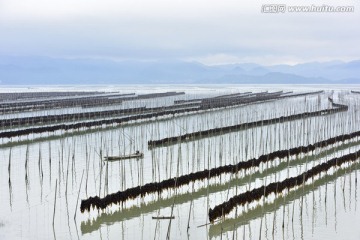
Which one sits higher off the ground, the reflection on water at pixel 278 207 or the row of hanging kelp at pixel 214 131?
the row of hanging kelp at pixel 214 131

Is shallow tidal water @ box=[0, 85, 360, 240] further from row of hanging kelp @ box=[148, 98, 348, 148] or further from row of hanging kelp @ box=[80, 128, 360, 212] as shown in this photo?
row of hanging kelp @ box=[148, 98, 348, 148]

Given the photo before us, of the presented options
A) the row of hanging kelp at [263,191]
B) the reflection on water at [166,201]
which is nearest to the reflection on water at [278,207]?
the row of hanging kelp at [263,191]

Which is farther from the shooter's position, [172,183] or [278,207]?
[172,183]

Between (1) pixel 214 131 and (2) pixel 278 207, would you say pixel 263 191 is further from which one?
(1) pixel 214 131

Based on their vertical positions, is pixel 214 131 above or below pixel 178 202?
above

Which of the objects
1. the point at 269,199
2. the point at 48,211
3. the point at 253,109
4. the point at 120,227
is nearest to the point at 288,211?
the point at 269,199

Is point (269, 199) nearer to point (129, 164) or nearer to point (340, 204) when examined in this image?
point (340, 204)

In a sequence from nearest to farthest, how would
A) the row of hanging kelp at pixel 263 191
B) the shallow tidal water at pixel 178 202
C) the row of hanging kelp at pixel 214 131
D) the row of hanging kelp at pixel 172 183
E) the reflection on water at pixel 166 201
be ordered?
the shallow tidal water at pixel 178 202
the row of hanging kelp at pixel 263 191
the reflection on water at pixel 166 201
the row of hanging kelp at pixel 172 183
the row of hanging kelp at pixel 214 131

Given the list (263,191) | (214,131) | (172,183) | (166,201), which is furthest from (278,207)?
(214,131)

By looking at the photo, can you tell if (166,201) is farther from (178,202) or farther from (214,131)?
(214,131)

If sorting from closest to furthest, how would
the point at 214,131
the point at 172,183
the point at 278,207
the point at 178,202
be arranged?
1. the point at 278,207
2. the point at 178,202
3. the point at 172,183
4. the point at 214,131

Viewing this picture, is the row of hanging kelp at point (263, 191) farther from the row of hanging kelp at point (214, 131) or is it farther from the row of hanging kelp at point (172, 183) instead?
the row of hanging kelp at point (214, 131)

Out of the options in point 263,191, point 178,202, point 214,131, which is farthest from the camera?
point 214,131

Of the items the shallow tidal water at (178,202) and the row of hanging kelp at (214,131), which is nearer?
the shallow tidal water at (178,202)
